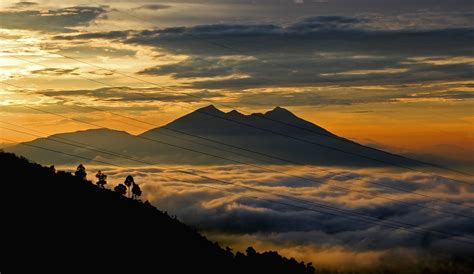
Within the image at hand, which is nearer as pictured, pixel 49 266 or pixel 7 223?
pixel 49 266

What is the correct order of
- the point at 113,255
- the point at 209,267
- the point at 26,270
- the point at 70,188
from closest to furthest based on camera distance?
the point at 26,270
the point at 113,255
the point at 209,267
the point at 70,188

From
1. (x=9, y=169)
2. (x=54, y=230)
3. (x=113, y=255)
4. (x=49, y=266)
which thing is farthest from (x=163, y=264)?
(x=9, y=169)

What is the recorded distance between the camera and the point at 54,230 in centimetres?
15788

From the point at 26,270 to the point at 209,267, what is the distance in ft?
201

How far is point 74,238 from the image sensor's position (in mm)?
159500

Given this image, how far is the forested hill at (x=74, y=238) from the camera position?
141625mm

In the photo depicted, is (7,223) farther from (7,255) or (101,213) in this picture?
(101,213)

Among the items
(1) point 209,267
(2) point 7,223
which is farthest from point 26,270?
(1) point 209,267

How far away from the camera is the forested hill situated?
142m

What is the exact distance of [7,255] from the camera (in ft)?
436

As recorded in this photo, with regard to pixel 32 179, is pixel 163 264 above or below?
below

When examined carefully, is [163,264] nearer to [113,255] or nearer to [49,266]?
[113,255]

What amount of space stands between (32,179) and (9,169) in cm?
576

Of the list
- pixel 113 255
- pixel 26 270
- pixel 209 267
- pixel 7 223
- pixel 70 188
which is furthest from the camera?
pixel 70 188
